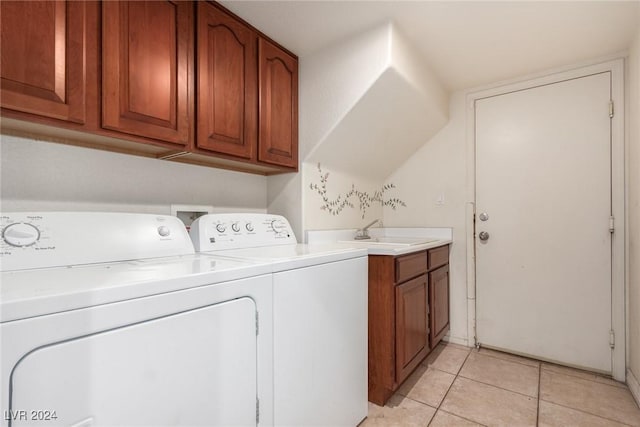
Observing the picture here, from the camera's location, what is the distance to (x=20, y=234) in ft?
3.27

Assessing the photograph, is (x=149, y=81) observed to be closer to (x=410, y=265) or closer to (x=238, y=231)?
(x=238, y=231)

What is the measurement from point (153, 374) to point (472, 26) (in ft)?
7.06

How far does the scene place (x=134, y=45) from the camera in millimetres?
1205

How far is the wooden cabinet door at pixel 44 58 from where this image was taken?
93 centimetres

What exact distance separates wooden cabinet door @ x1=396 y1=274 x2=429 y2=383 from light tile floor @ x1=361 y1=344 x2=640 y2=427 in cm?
18

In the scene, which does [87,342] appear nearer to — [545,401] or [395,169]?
[545,401]

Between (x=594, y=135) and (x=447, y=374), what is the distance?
191 centimetres

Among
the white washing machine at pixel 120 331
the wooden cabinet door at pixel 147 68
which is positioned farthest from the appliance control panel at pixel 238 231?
the wooden cabinet door at pixel 147 68

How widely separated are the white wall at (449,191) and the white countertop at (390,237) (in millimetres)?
62

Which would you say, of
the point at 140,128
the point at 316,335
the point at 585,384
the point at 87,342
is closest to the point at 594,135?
the point at 585,384

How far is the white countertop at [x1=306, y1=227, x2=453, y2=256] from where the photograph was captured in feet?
5.45

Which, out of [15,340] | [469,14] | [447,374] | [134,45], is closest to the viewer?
[15,340]

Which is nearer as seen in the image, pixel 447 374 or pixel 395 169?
pixel 447 374

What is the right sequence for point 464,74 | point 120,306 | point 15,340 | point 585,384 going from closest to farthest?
point 15,340 → point 120,306 → point 585,384 → point 464,74
